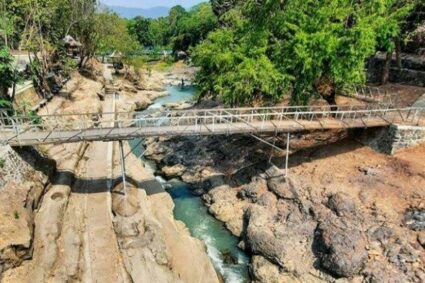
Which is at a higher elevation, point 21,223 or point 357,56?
point 357,56

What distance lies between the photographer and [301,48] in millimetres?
31094

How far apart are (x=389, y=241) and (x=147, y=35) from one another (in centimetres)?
13373

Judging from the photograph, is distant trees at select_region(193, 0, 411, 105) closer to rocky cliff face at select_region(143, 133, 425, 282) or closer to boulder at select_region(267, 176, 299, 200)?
rocky cliff face at select_region(143, 133, 425, 282)

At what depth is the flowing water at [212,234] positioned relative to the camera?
25936mm

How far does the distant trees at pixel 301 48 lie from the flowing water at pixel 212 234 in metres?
9.39

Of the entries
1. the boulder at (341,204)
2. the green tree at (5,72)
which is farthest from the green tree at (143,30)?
the boulder at (341,204)

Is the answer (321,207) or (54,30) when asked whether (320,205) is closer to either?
(321,207)

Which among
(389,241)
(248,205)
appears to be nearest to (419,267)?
(389,241)

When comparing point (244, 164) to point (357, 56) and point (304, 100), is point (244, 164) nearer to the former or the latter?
point (304, 100)

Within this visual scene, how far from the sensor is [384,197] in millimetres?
27172

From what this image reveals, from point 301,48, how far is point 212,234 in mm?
15730

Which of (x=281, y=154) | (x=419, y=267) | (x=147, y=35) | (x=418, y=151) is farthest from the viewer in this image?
(x=147, y=35)

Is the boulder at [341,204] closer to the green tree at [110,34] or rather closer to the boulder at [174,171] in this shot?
the boulder at [174,171]

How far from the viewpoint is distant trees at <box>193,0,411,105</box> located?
30969 millimetres
